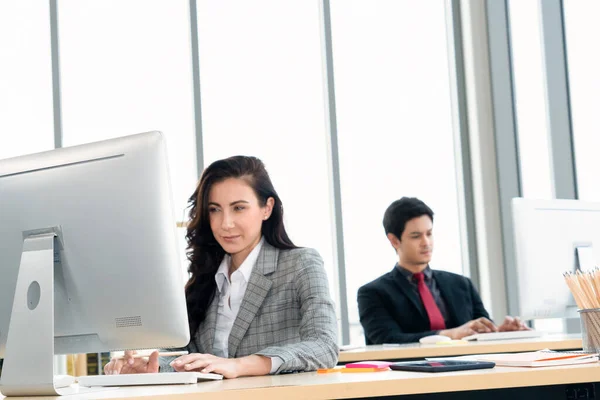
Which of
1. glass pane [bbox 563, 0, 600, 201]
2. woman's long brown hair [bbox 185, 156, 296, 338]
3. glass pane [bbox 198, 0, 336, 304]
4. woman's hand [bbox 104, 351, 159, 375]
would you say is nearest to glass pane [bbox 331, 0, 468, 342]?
glass pane [bbox 198, 0, 336, 304]

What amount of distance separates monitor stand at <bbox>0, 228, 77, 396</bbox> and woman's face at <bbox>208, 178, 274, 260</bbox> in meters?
0.70

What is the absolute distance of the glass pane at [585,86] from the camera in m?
4.59

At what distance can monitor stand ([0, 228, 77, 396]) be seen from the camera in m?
1.67

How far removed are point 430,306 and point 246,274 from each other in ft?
5.38

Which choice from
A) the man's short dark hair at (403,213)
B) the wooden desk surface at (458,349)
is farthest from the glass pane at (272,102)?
the wooden desk surface at (458,349)

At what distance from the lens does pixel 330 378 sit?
64.1 inches

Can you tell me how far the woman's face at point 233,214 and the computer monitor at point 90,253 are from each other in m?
0.68

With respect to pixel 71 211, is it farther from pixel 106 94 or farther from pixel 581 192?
pixel 581 192

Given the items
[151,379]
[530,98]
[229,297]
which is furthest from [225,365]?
[530,98]

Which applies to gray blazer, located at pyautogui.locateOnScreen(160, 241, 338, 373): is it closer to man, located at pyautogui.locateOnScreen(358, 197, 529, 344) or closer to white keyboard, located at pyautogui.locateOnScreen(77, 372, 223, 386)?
white keyboard, located at pyautogui.locateOnScreen(77, 372, 223, 386)

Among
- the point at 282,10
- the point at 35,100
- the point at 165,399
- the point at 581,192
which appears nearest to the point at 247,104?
the point at 282,10

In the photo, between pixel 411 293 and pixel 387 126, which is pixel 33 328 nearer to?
pixel 411 293

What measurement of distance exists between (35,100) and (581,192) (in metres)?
3.42

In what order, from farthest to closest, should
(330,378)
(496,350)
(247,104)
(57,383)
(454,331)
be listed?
(247,104) < (454,331) < (496,350) < (57,383) < (330,378)
